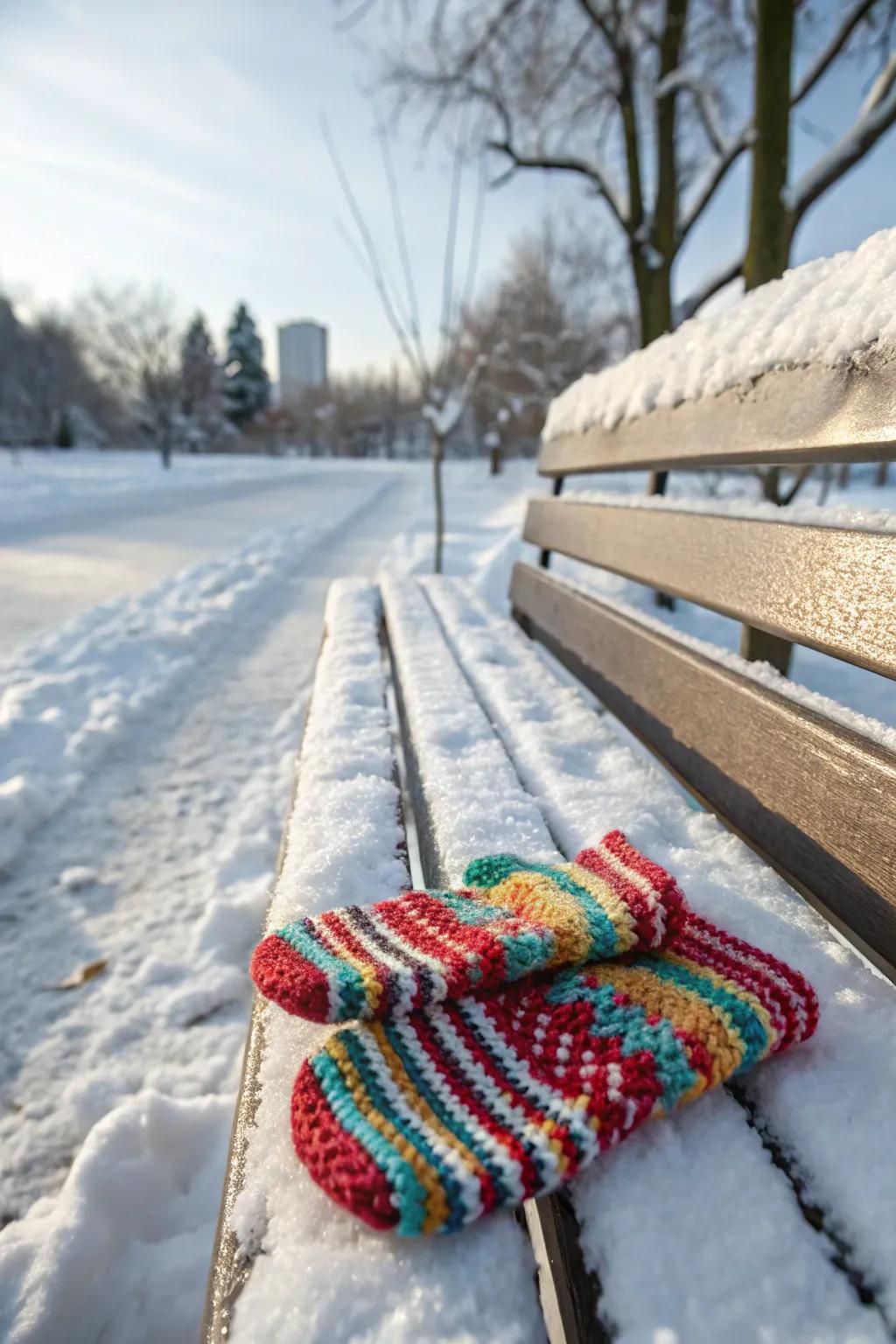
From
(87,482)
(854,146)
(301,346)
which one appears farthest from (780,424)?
(301,346)

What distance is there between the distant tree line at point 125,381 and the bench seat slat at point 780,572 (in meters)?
30.4

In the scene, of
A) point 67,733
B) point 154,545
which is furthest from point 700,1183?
point 154,545

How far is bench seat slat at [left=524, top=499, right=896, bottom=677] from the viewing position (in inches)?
41.1

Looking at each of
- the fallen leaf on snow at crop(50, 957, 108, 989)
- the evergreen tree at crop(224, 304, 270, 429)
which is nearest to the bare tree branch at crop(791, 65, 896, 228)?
the fallen leaf on snow at crop(50, 957, 108, 989)

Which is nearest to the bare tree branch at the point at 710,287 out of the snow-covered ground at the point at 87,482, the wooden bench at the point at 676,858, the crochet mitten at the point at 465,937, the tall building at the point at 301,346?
the wooden bench at the point at 676,858

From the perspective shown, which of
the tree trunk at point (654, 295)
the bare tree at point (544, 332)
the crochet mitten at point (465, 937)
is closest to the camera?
the crochet mitten at point (465, 937)

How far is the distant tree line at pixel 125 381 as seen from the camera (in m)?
28.0

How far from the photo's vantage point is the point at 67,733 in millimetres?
2941

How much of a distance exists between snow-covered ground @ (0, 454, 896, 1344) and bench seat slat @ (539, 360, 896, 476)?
1034mm

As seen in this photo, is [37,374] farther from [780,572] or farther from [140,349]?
[780,572]

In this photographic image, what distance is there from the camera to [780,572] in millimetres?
1302

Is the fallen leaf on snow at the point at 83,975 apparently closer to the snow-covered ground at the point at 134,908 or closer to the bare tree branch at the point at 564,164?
the snow-covered ground at the point at 134,908

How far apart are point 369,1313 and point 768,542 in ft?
4.20

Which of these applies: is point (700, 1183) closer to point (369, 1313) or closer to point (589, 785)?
point (369, 1313)
